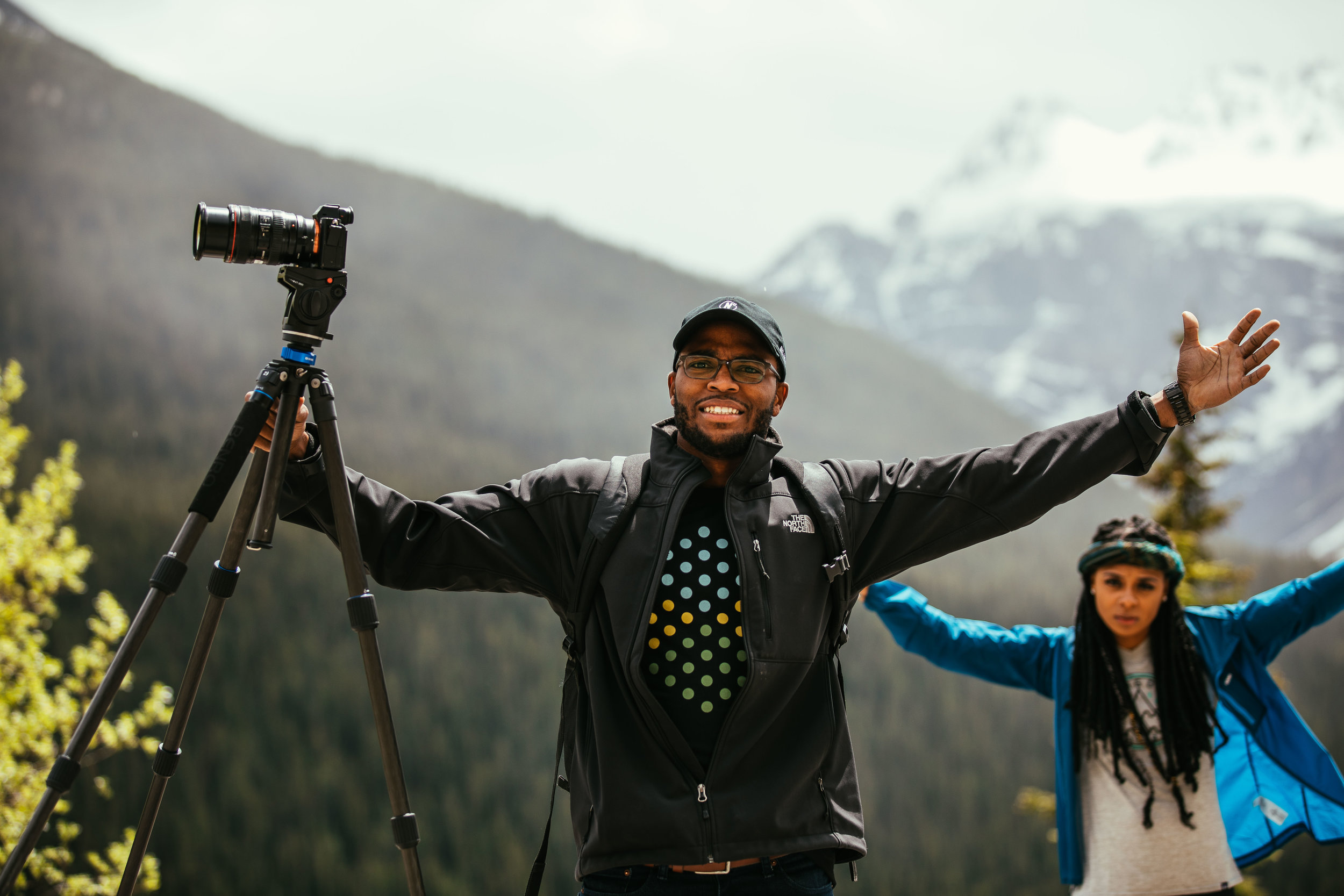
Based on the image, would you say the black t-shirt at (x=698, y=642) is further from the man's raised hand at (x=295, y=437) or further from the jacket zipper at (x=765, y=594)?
the man's raised hand at (x=295, y=437)

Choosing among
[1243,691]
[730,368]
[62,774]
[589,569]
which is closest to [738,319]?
[730,368]

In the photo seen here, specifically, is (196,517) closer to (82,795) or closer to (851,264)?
(82,795)

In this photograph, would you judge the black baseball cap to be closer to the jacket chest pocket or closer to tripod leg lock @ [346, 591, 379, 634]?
the jacket chest pocket

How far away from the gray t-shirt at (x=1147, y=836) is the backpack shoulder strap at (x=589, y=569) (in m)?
1.74

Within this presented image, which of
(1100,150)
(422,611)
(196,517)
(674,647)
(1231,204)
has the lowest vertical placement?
(674,647)

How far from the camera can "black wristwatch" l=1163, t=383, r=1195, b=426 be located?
1.92m

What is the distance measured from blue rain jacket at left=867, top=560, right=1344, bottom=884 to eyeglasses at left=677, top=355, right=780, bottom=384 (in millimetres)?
1172

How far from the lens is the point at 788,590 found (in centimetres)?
186

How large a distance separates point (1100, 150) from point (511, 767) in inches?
6313

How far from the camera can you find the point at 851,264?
154750 mm

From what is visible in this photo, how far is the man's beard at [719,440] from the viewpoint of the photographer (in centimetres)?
198

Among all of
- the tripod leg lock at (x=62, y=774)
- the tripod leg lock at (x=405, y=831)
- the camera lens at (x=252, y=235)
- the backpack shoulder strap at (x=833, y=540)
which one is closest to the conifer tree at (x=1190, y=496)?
the backpack shoulder strap at (x=833, y=540)

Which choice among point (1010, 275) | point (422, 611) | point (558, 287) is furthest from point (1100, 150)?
point (422, 611)

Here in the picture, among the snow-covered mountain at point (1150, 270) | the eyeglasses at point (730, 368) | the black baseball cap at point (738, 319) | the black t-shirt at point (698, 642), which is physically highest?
the snow-covered mountain at point (1150, 270)
